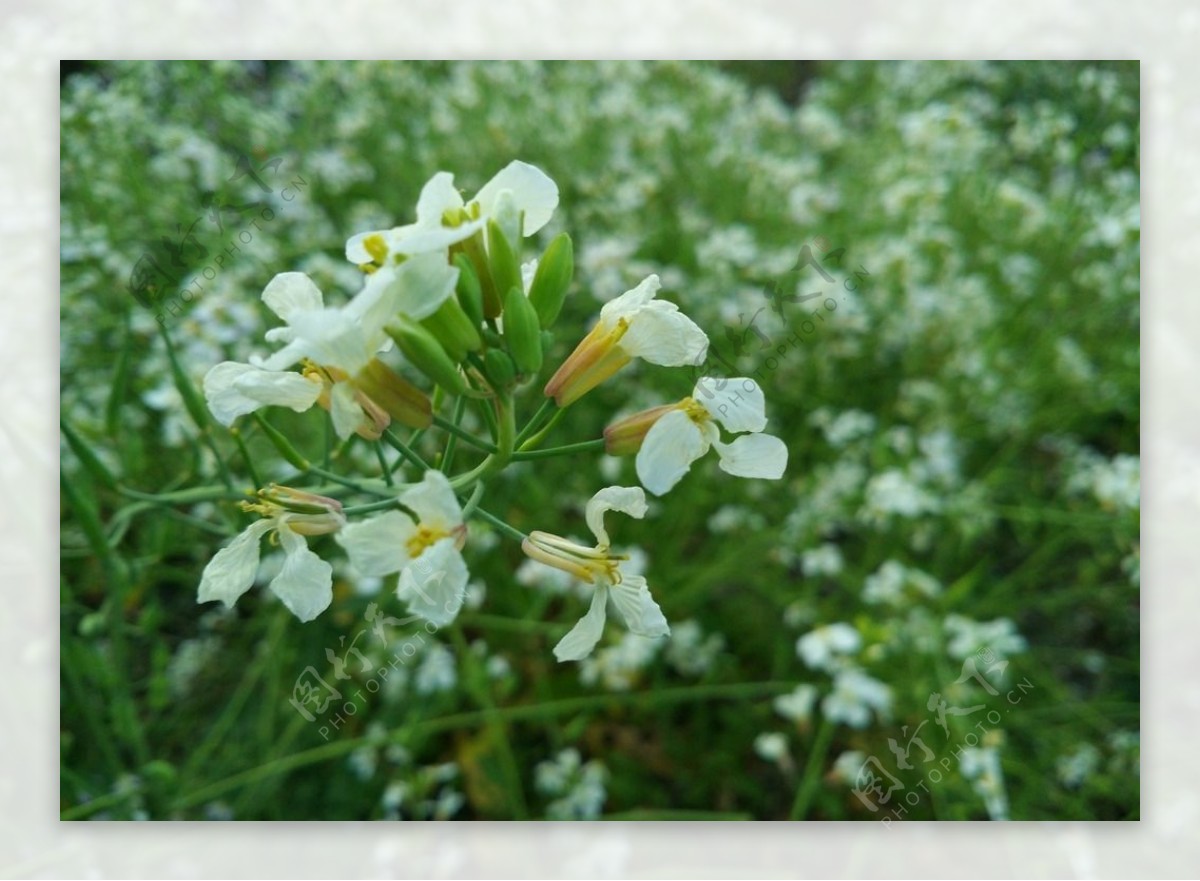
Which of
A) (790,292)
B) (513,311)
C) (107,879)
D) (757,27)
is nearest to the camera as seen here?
(513,311)

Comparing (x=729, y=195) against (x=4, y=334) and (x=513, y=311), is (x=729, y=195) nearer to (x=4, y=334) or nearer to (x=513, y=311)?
(x=4, y=334)

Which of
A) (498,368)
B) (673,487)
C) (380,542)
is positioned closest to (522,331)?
(498,368)

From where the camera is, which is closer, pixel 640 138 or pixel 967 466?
pixel 967 466

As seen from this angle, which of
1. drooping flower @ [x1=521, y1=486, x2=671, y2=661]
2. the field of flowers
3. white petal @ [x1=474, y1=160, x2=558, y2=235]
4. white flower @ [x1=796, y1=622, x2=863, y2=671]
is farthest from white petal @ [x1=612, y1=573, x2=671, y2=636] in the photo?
white flower @ [x1=796, y1=622, x2=863, y2=671]

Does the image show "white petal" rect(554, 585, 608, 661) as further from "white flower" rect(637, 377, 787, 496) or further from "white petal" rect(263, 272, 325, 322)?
"white petal" rect(263, 272, 325, 322)

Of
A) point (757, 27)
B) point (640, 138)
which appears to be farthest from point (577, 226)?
point (757, 27)

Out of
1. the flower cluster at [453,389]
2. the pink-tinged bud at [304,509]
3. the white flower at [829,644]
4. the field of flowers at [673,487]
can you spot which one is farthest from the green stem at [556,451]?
the white flower at [829,644]

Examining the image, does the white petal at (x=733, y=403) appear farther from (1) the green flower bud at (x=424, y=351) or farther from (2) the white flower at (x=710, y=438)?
(1) the green flower bud at (x=424, y=351)
